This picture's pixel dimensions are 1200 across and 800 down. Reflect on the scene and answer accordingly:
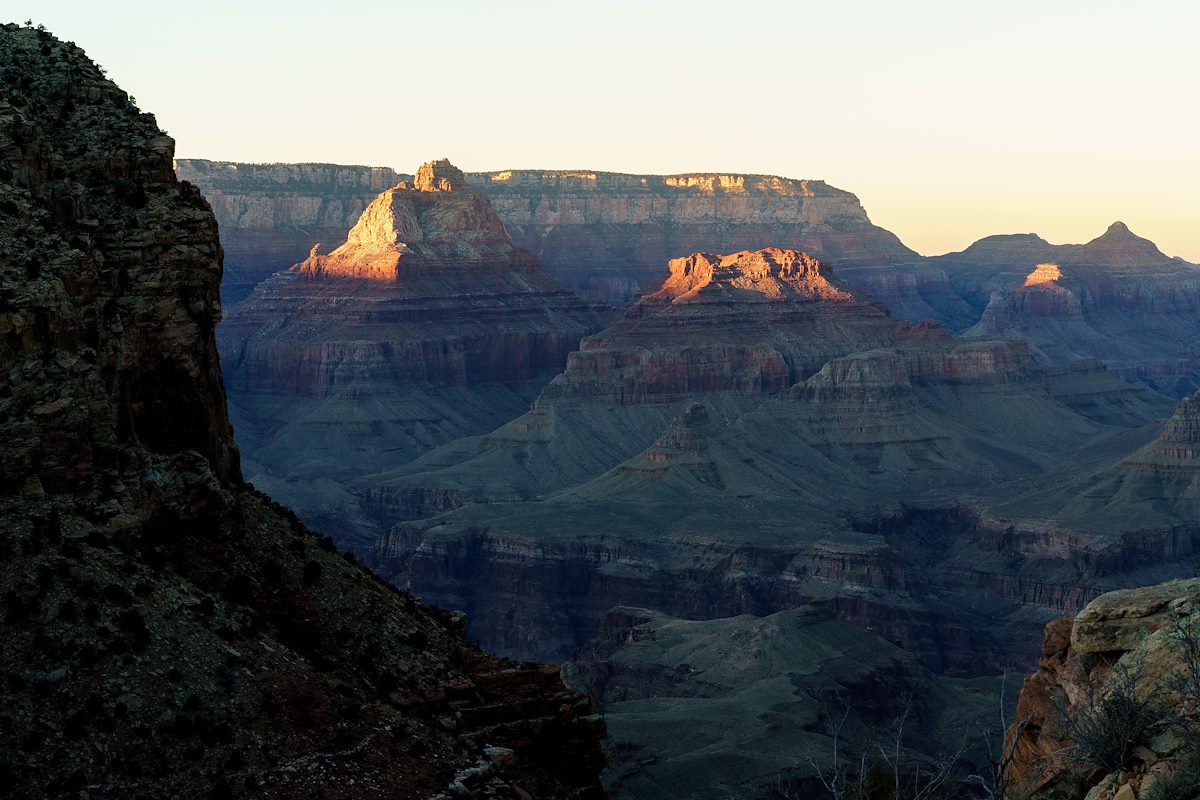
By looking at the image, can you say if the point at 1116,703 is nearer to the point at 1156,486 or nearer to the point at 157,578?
the point at 157,578

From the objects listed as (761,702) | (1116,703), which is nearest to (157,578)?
(1116,703)

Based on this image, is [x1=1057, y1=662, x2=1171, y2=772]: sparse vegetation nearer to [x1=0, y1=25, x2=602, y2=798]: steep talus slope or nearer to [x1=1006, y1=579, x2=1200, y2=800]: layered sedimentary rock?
[x1=1006, y1=579, x2=1200, y2=800]: layered sedimentary rock

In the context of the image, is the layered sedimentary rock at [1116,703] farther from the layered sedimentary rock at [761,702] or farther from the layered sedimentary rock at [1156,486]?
the layered sedimentary rock at [1156,486]

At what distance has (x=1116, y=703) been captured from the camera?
3172cm

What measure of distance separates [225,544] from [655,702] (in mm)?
66064

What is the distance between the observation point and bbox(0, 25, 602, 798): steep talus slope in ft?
110

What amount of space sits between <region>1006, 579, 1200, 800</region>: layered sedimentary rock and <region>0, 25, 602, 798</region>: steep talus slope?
804cm

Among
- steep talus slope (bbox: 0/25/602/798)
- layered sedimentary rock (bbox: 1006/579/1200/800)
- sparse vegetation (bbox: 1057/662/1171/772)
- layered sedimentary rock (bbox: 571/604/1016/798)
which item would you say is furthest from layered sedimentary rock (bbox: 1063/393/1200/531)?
sparse vegetation (bbox: 1057/662/1171/772)

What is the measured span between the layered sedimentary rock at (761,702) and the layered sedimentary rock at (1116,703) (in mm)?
39290

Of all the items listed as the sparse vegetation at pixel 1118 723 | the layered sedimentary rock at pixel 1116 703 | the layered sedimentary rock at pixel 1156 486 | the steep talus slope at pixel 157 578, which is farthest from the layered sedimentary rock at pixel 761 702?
the layered sedimentary rock at pixel 1156 486

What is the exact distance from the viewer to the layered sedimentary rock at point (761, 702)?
87688mm

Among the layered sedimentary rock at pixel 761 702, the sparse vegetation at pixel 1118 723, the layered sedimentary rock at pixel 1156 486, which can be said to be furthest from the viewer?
the layered sedimentary rock at pixel 1156 486

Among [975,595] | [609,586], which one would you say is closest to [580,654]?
[609,586]

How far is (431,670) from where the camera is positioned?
3941 centimetres
